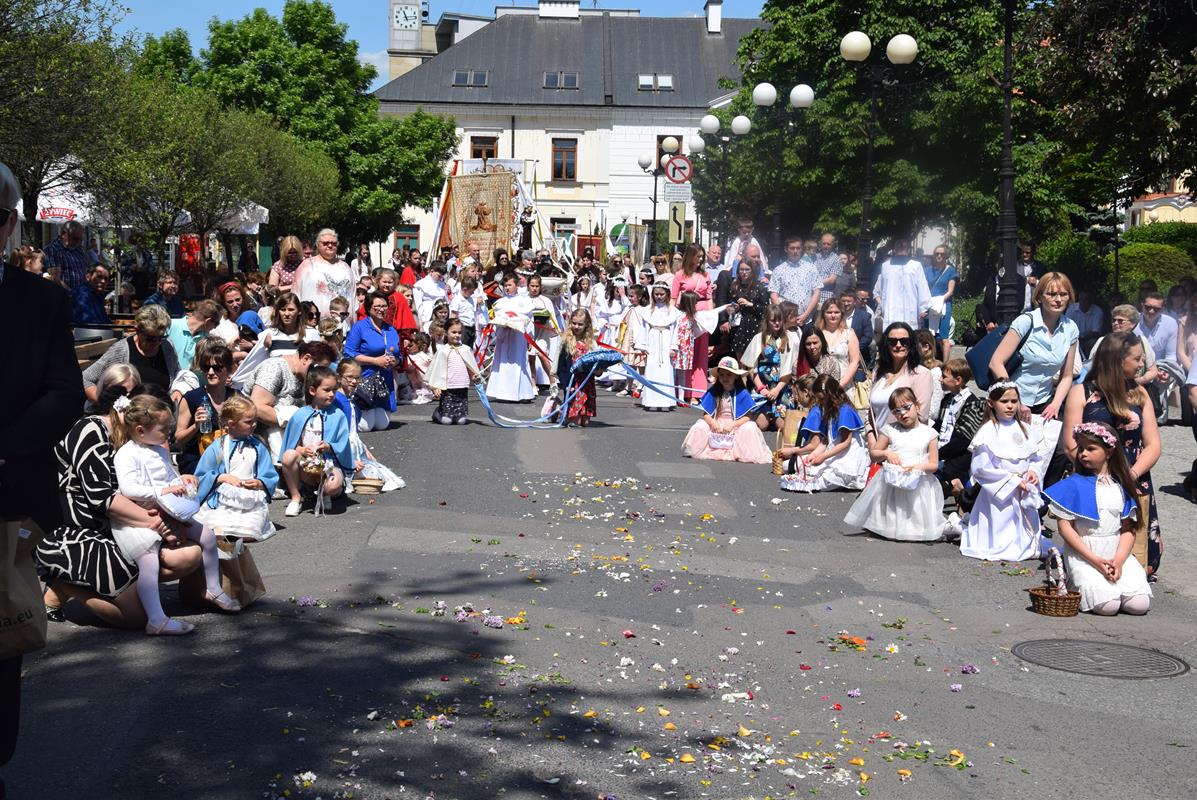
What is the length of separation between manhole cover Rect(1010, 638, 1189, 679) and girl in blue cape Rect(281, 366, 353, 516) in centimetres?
539

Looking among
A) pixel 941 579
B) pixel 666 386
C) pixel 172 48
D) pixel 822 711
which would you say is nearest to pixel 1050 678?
pixel 822 711

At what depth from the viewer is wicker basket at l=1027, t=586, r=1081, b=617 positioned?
27.1ft

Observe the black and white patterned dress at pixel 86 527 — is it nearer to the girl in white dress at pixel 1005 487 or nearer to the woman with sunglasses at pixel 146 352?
the woman with sunglasses at pixel 146 352

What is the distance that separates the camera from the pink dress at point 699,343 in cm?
1986

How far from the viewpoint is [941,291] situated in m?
20.3

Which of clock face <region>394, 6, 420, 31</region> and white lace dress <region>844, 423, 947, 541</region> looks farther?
clock face <region>394, 6, 420, 31</region>

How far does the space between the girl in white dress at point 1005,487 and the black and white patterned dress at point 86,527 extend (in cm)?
579

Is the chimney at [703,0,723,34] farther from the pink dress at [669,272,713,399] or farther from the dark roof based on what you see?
the pink dress at [669,272,713,399]

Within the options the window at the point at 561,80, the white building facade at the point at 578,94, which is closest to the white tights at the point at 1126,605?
the white building facade at the point at 578,94

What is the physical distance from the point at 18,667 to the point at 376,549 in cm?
496

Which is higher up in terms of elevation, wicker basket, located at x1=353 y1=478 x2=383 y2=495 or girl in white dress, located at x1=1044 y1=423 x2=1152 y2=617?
girl in white dress, located at x1=1044 y1=423 x2=1152 y2=617

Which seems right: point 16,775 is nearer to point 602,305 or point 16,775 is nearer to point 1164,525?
point 1164,525

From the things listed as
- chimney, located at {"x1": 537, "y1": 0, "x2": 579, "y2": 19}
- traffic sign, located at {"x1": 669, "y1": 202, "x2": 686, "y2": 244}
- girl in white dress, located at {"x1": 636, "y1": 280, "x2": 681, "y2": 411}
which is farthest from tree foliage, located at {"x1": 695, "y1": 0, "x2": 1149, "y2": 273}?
chimney, located at {"x1": 537, "y1": 0, "x2": 579, "y2": 19}

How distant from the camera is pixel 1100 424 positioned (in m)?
8.87
